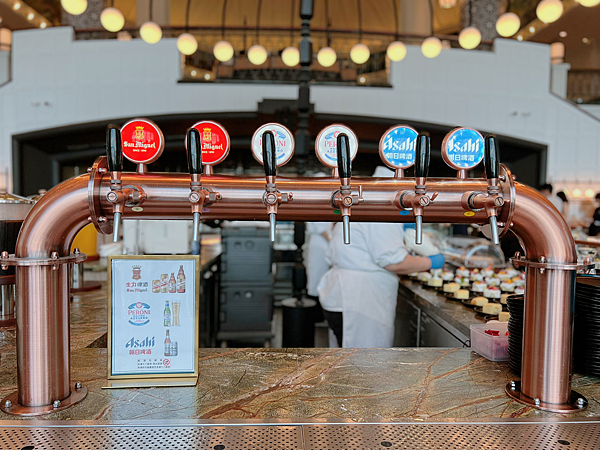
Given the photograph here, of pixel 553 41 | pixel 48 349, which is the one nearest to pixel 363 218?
pixel 48 349

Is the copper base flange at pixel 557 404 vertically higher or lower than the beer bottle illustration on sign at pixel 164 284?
lower

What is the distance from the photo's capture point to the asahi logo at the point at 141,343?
1017 mm

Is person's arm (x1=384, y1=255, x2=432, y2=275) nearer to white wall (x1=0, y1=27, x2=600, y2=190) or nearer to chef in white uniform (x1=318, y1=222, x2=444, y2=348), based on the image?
chef in white uniform (x1=318, y1=222, x2=444, y2=348)

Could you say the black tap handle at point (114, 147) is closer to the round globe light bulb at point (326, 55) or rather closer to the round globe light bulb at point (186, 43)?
the round globe light bulb at point (186, 43)

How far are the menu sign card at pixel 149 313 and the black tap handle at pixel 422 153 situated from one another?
0.52m

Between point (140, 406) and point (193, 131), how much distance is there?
0.57 meters

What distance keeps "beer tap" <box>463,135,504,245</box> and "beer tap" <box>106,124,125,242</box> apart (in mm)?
699

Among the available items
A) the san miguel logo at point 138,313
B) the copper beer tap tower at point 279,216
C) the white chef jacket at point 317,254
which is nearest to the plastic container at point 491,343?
the copper beer tap tower at point 279,216

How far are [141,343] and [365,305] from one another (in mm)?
1711

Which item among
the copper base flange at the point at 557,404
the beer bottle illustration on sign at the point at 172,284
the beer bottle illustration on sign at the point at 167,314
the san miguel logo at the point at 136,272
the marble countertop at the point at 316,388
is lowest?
the marble countertop at the point at 316,388

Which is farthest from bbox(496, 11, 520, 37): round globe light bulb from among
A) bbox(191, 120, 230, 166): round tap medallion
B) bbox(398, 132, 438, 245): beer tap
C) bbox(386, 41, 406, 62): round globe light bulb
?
bbox(191, 120, 230, 166): round tap medallion

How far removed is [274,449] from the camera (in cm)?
78

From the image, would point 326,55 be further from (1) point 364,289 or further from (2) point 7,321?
(2) point 7,321

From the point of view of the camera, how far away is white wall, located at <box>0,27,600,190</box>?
831cm
